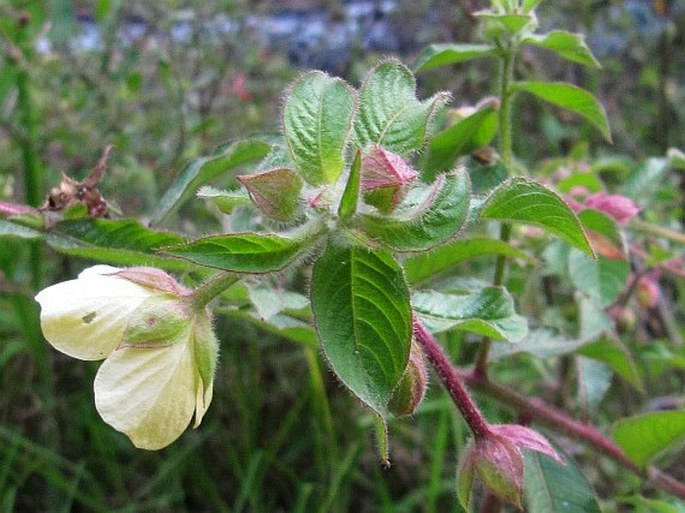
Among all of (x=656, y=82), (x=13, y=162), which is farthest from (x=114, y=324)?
(x=656, y=82)

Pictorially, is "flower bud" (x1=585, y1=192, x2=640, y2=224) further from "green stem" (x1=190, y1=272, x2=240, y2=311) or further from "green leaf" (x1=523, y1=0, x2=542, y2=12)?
"green stem" (x1=190, y1=272, x2=240, y2=311)

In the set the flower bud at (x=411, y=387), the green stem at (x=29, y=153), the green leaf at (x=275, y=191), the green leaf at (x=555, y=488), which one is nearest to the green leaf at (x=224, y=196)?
the green leaf at (x=275, y=191)

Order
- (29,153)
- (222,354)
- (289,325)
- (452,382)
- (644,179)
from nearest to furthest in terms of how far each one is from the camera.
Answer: (452,382), (289,325), (644,179), (29,153), (222,354)

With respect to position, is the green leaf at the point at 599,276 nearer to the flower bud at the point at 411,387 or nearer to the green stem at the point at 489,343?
the green stem at the point at 489,343

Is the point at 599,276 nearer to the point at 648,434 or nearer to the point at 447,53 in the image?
the point at 648,434

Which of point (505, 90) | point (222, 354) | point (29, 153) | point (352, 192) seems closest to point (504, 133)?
point (505, 90)

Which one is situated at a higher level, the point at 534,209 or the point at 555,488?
the point at 534,209

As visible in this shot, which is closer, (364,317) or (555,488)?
(364,317)

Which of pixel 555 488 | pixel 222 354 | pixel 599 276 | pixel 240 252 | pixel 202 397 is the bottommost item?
pixel 222 354

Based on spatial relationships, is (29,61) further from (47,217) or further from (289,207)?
(289,207)
